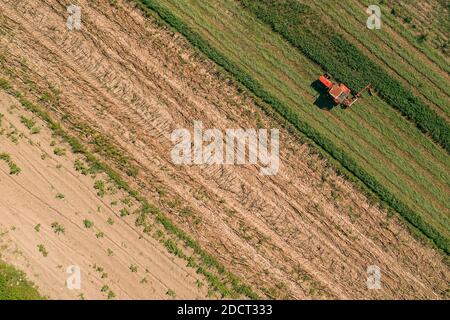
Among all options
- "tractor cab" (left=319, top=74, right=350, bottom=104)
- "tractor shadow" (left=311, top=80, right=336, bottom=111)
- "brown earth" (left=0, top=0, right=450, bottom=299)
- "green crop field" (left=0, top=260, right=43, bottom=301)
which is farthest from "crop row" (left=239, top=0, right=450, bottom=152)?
"green crop field" (left=0, top=260, right=43, bottom=301)

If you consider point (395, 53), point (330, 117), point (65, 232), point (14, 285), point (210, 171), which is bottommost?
point (14, 285)

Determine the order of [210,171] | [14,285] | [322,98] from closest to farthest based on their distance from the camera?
1. [14,285]
2. [210,171]
3. [322,98]

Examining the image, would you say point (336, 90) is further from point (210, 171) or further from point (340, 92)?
point (210, 171)

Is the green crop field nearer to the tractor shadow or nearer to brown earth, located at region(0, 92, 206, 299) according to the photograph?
brown earth, located at region(0, 92, 206, 299)

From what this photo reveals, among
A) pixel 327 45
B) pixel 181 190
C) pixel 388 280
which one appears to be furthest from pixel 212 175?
pixel 388 280

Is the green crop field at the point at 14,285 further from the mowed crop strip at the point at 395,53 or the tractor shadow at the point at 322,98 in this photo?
the mowed crop strip at the point at 395,53

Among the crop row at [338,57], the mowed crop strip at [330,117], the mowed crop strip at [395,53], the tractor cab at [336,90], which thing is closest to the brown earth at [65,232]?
the mowed crop strip at [330,117]

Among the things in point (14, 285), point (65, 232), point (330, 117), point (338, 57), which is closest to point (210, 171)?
point (330, 117)
